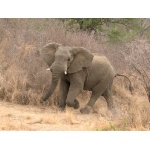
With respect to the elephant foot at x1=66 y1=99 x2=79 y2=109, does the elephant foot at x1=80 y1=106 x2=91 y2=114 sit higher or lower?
lower

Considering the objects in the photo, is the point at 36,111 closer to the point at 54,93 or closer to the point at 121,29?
the point at 54,93

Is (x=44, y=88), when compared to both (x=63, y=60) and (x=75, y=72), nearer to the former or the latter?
(x=75, y=72)

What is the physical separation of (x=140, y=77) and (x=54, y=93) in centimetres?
279

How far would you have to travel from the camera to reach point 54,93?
1238 centimetres

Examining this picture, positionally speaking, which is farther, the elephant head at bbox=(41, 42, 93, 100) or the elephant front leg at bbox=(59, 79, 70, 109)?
the elephant front leg at bbox=(59, 79, 70, 109)

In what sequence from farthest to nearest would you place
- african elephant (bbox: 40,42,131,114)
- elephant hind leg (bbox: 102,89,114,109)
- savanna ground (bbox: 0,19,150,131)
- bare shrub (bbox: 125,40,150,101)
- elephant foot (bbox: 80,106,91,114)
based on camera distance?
elephant hind leg (bbox: 102,89,114,109), bare shrub (bbox: 125,40,150,101), elephant foot (bbox: 80,106,91,114), african elephant (bbox: 40,42,131,114), savanna ground (bbox: 0,19,150,131)

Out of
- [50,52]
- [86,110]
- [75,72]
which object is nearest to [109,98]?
[86,110]

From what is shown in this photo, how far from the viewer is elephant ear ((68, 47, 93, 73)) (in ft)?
37.6

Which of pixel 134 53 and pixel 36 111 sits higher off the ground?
pixel 134 53

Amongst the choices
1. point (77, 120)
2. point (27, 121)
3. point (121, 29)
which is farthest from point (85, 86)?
point (121, 29)

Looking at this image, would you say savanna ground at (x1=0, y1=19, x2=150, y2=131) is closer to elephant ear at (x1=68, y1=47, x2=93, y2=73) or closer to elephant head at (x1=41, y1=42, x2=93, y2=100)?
elephant head at (x1=41, y1=42, x2=93, y2=100)

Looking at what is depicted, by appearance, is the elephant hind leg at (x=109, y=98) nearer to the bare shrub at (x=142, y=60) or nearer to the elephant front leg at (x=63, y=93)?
the bare shrub at (x=142, y=60)

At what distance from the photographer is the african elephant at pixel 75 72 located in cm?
1107

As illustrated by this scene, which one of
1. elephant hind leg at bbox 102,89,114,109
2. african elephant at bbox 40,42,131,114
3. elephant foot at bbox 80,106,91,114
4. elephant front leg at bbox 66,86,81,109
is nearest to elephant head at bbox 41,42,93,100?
african elephant at bbox 40,42,131,114
